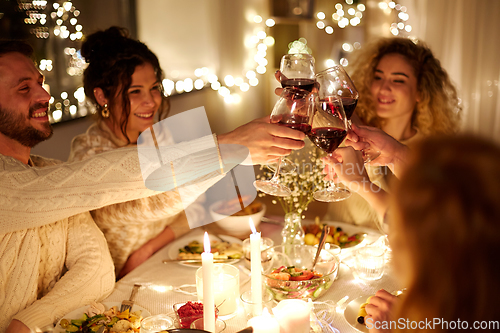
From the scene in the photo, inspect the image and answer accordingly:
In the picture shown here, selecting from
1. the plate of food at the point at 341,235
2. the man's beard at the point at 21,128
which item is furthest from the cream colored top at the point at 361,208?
the man's beard at the point at 21,128

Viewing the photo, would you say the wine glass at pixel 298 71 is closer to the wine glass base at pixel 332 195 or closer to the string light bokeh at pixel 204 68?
the wine glass base at pixel 332 195

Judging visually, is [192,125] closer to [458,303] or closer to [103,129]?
[103,129]

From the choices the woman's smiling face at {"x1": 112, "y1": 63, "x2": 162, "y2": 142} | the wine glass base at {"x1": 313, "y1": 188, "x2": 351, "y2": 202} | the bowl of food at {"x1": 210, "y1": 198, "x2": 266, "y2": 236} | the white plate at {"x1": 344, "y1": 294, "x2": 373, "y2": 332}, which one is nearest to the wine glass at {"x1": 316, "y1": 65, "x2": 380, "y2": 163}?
the wine glass base at {"x1": 313, "y1": 188, "x2": 351, "y2": 202}

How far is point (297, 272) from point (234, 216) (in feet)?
1.82

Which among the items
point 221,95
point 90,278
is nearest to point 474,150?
point 90,278

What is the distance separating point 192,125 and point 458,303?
3242mm

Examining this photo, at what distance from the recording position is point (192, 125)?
360 cm

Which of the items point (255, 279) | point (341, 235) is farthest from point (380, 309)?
point (341, 235)

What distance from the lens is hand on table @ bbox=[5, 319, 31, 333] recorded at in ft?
3.40

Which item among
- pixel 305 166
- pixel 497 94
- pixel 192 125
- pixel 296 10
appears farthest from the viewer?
pixel 296 10

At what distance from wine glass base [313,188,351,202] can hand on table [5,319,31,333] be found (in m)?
0.83

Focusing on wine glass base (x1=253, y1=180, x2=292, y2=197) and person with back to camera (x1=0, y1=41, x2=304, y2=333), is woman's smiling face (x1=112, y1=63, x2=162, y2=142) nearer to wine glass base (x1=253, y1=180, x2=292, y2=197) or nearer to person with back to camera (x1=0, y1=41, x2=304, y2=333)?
person with back to camera (x1=0, y1=41, x2=304, y2=333)

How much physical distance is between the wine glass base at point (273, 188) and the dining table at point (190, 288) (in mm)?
336

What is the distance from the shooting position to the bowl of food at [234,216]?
1.66 metres
